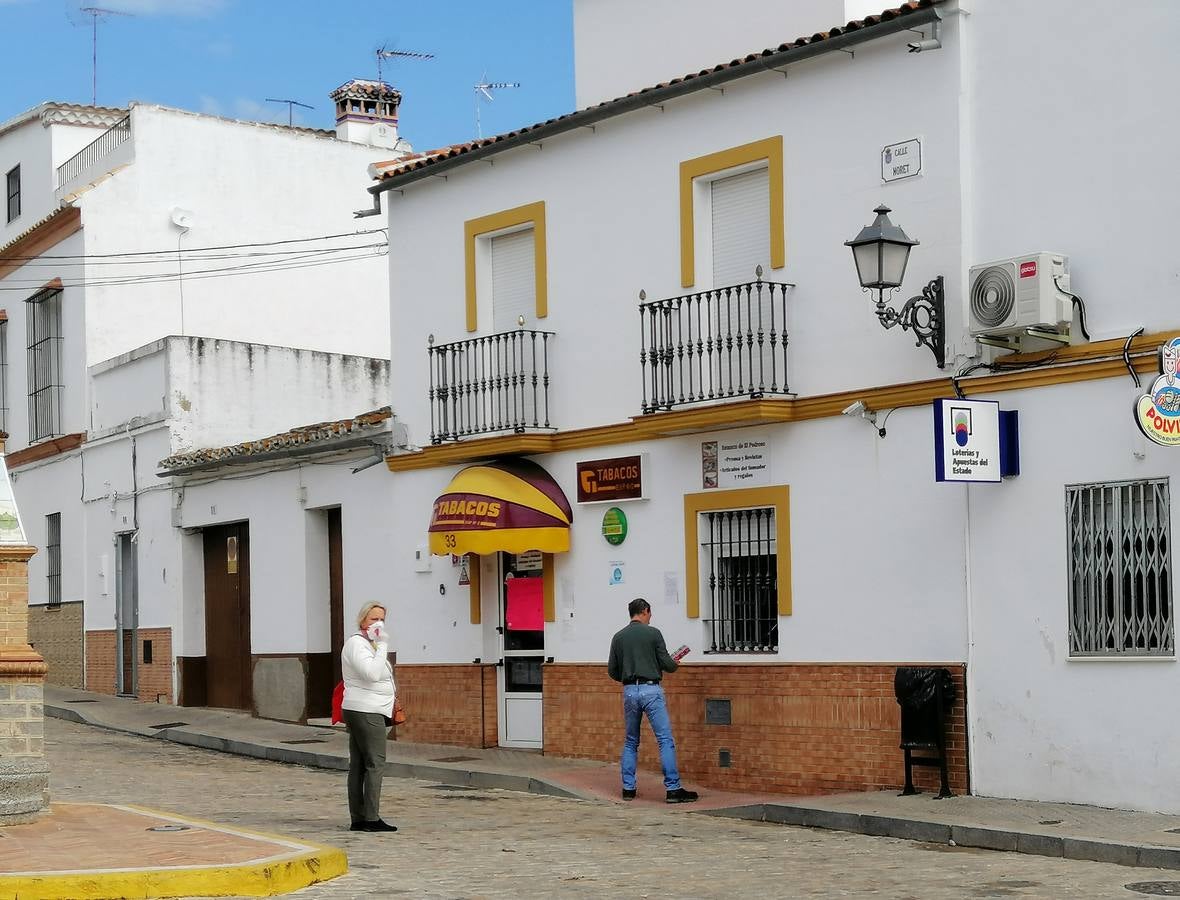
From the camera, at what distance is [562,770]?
1605cm

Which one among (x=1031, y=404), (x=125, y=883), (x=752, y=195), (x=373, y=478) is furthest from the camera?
(x=373, y=478)

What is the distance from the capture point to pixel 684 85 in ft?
50.8

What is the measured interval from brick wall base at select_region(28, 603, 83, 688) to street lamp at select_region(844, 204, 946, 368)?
16.6 meters

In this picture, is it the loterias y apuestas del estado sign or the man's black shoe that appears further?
the loterias y apuestas del estado sign

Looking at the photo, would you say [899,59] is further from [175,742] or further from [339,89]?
[339,89]

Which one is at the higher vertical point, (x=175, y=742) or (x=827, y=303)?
(x=827, y=303)

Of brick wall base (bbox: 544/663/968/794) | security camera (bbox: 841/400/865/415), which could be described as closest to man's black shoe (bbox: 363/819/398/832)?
brick wall base (bbox: 544/663/968/794)

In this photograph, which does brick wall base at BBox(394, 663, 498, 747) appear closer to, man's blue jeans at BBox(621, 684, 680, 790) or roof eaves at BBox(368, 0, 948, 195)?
man's blue jeans at BBox(621, 684, 680, 790)

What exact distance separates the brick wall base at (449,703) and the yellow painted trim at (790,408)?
2.22 m

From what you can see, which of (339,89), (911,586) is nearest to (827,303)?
(911,586)

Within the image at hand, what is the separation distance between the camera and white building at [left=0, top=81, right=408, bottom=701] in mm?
24281

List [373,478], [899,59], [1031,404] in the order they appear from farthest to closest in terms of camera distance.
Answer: [373,478], [899,59], [1031,404]

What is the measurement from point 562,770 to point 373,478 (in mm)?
5035

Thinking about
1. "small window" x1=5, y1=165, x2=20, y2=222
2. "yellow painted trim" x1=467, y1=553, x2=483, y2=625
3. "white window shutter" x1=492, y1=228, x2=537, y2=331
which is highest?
"small window" x1=5, y1=165, x2=20, y2=222
